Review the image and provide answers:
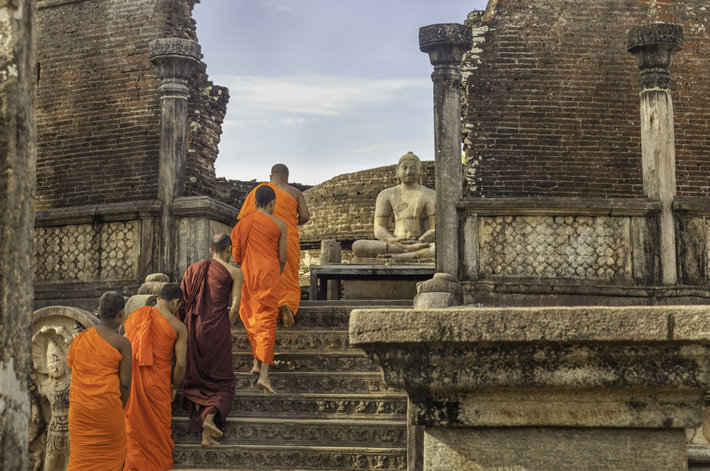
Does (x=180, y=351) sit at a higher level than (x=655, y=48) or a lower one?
lower

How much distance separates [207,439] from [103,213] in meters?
4.28

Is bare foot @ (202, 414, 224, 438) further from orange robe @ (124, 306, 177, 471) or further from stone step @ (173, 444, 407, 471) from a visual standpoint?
orange robe @ (124, 306, 177, 471)

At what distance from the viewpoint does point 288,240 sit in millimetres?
7488

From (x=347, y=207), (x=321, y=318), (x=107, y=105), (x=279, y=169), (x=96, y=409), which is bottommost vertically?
(x=96, y=409)

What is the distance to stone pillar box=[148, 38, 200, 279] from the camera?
9328mm

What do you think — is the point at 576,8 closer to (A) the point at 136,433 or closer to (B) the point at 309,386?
(B) the point at 309,386

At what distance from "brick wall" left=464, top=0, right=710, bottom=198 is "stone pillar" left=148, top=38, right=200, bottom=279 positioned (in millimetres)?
4094

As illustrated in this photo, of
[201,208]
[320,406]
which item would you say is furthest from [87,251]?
[320,406]

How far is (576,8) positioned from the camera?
39.7ft

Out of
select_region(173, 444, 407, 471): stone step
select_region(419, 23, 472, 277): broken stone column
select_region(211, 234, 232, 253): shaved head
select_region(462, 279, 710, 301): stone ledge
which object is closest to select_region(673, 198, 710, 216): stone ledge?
select_region(462, 279, 710, 301): stone ledge

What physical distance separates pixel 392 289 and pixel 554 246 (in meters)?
2.89

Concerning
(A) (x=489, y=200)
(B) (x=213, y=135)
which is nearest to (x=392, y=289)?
(A) (x=489, y=200)

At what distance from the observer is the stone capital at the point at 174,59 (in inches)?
371

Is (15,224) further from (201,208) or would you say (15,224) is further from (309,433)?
(201,208)
